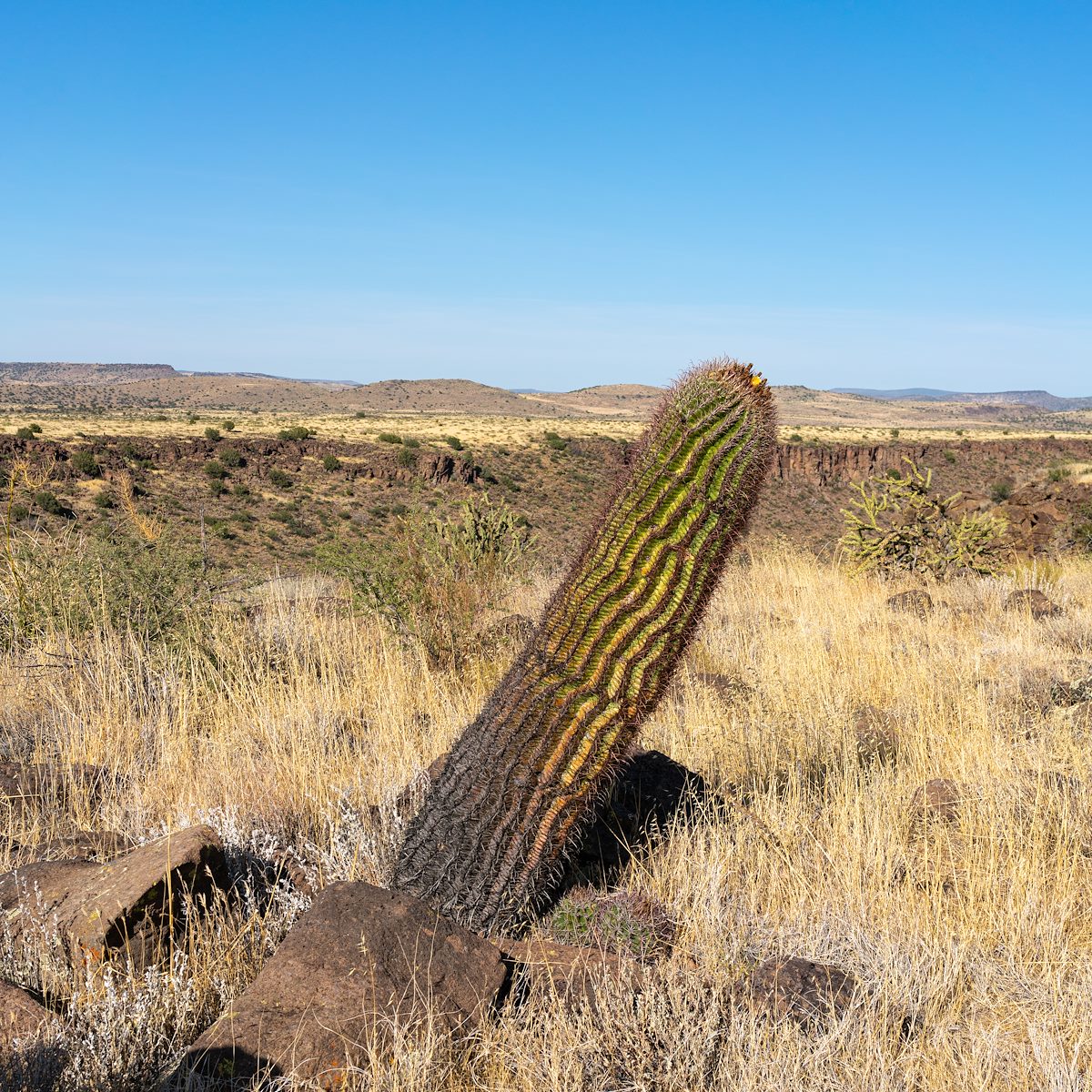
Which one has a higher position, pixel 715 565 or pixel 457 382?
pixel 457 382

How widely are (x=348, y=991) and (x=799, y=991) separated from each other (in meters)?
1.31

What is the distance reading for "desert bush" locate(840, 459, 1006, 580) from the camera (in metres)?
11.6

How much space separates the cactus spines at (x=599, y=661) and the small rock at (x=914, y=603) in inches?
250

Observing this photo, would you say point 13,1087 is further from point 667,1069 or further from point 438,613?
point 438,613

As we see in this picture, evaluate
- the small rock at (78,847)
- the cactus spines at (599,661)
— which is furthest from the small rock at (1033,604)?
the small rock at (78,847)

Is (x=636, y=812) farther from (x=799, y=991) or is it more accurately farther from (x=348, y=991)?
(x=348, y=991)

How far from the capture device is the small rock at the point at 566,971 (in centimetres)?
274

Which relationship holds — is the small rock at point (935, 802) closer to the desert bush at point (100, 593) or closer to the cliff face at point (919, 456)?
the desert bush at point (100, 593)

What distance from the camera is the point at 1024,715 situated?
18.1ft

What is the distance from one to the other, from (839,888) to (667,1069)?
134 centimetres

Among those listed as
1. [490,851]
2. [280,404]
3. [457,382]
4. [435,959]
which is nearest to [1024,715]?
[490,851]

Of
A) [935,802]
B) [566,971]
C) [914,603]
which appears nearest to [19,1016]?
[566,971]

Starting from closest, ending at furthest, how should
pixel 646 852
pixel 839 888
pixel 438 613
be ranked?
1. pixel 839 888
2. pixel 646 852
3. pixel 438 613

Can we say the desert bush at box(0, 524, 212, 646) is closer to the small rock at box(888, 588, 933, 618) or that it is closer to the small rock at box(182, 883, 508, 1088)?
the small rock at box(182, 883, 508, 1088)
